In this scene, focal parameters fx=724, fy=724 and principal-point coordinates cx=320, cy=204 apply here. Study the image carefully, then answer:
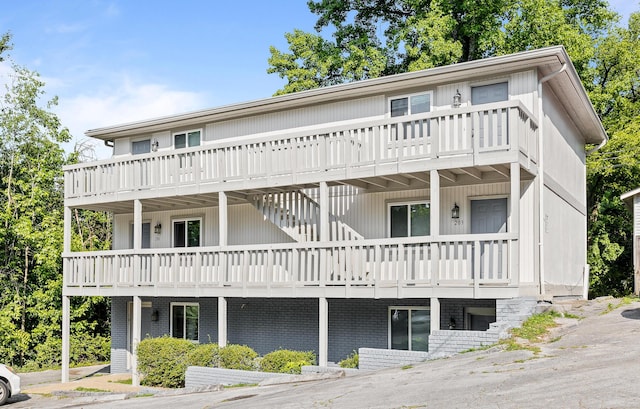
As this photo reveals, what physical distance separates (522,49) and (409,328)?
57.7 ft

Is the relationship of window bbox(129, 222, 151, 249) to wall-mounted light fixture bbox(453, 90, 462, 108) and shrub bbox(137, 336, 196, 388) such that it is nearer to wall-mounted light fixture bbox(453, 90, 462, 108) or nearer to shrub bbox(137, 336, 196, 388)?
shrub bbox(137, 336, 196, 388)

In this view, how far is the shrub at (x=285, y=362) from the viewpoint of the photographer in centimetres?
1524

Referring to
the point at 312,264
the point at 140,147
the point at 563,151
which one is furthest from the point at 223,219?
the point at 563,151

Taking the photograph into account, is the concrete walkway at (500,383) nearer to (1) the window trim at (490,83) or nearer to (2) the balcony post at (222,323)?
(2) the balcony post at (222,323)

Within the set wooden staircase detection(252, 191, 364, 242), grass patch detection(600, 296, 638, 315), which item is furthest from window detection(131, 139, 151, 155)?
grass patch detection(600, 296, 638, 315)

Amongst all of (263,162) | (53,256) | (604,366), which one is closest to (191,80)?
(53,256)

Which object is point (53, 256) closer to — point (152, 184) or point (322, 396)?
point (152, 184)

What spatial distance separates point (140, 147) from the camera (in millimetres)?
22438

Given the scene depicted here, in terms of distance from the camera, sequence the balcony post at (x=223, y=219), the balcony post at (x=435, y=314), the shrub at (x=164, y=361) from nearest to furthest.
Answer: the balcony post at (x=435, y=314) → the shrub at (x=164, y=361) → the balcony post at (x=223, y=219)

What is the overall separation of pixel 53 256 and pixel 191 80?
9.14 m

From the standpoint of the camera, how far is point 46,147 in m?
27.6

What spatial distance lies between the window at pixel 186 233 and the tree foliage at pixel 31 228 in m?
5.66

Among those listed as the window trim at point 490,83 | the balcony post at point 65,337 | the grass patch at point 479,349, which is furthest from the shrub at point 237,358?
the window trim at point 490,83

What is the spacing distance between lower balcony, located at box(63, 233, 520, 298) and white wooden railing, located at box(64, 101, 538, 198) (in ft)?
5.89
